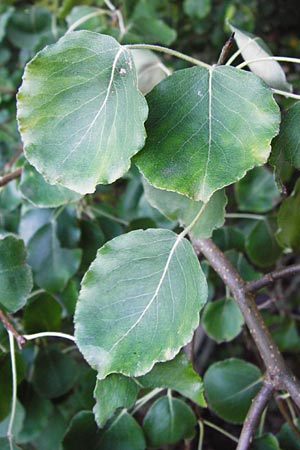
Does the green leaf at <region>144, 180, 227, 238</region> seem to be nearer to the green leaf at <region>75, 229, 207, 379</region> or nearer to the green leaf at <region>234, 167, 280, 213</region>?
the green leaf at <region>75, 229, 207, 379</region>

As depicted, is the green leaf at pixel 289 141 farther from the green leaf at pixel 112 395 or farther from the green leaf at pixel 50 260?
the green leaf at pixel 50 260

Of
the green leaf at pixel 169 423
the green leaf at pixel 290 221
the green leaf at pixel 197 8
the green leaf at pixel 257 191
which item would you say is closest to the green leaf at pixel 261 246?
the green leaf at pixel 257 191

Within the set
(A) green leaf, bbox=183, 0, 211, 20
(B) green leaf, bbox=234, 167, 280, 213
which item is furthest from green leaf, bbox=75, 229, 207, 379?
(A) green leaf, bbox=183, 0, 211, 20

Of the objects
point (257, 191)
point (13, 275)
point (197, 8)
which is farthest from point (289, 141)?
point (197, 8)

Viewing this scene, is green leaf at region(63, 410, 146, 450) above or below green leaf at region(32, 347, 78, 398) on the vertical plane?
above

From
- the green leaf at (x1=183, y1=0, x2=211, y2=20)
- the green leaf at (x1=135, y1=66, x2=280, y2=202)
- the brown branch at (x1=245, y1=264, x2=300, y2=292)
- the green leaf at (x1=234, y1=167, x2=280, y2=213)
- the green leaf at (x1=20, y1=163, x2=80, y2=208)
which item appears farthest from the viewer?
the green leaf at (x1=183, y1=0, x2=211, y2=20)

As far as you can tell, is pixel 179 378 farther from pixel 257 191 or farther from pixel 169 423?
pixel 257 191
